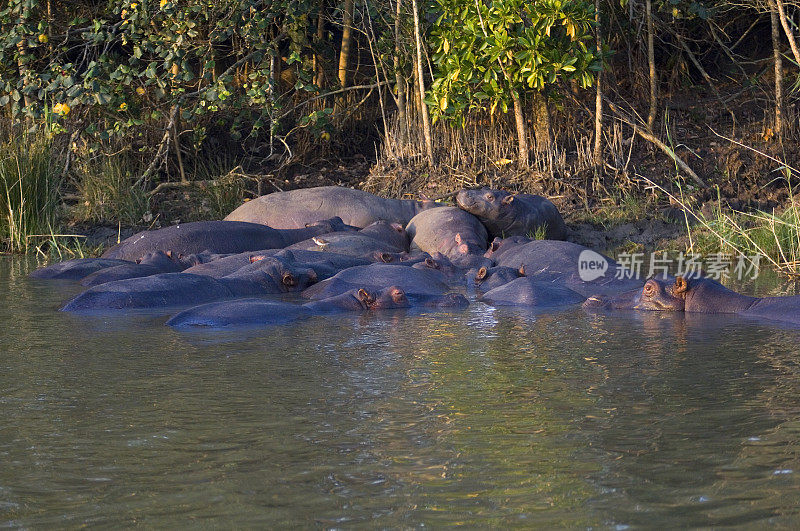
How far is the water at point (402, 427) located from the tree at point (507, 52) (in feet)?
18.7

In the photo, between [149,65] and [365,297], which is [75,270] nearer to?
[365,297]

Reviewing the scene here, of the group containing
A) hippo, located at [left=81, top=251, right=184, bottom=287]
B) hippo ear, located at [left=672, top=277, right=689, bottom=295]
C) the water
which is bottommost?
the water

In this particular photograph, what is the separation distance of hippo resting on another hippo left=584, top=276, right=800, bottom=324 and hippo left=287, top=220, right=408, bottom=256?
2.65 metres

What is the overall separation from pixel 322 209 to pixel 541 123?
2810mm

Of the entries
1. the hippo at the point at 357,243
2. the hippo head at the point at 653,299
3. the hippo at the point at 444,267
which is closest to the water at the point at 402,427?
the hippo head at the point at 653,299

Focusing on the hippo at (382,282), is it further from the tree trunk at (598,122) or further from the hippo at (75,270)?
the tree trunk at (598,122)

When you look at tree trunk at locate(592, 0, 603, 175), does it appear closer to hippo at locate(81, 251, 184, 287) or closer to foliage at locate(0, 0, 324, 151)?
foliage at locate(0, 0, 324, 151)

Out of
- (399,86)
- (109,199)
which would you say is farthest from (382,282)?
(399,86)

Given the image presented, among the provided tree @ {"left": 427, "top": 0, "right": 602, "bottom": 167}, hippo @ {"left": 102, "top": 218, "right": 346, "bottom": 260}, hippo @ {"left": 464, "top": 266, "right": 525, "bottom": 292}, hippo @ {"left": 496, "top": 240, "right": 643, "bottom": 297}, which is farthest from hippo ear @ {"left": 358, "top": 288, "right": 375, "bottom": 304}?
tree @ {"left": 427, "top": 0, "right": 602, "bottom": 167}

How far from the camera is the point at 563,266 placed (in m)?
8.08

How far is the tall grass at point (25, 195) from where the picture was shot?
1011 centimetres

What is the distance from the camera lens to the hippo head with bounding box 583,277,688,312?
6426 millimetres

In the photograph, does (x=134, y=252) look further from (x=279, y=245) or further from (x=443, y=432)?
(x=443, y=432)

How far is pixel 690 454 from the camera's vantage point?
3.27 meters
